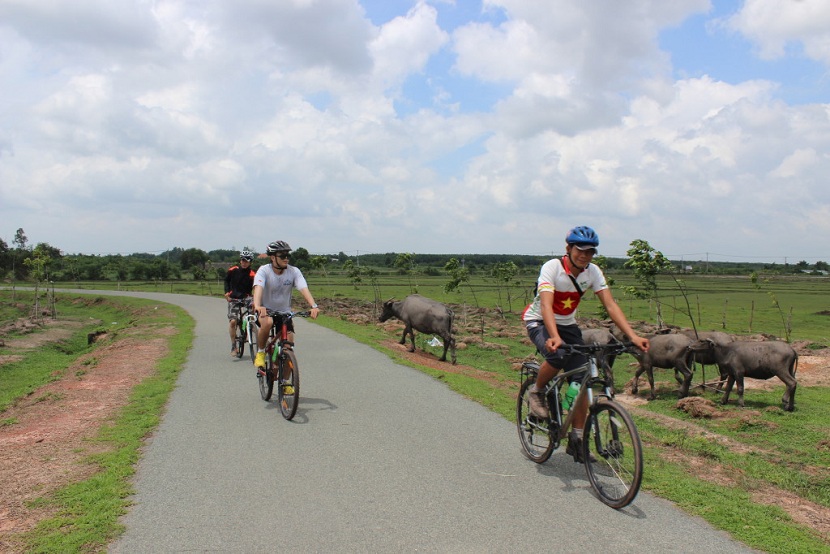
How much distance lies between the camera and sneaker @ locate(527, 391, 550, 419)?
5324mm

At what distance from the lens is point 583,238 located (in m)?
4.96

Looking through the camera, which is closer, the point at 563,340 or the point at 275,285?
the point at 563,340

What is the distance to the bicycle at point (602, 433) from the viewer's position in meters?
4.37

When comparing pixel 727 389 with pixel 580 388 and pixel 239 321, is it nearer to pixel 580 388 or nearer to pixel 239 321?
pixel 580 388

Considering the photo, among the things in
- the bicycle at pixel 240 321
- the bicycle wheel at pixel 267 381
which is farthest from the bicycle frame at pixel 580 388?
the bicycle at pixel 240 321

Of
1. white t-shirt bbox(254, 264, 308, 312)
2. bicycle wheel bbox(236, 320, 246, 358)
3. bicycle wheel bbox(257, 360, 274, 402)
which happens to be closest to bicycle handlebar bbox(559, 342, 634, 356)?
white t-shirt bbox(254, 264, 308, 312)

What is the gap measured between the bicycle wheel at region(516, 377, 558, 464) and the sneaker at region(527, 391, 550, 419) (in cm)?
6

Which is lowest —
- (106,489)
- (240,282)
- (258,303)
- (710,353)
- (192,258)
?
(106,489)

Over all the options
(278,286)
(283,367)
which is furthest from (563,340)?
(278,286)

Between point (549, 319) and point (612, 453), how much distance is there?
1181mm

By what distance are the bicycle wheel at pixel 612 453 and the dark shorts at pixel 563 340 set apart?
468mm

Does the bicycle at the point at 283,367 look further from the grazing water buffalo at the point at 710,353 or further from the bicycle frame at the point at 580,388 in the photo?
the grazing water buffalo at the point at 710,353

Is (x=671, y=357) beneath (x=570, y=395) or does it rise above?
beneath

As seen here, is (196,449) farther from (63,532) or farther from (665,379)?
(665,379)
